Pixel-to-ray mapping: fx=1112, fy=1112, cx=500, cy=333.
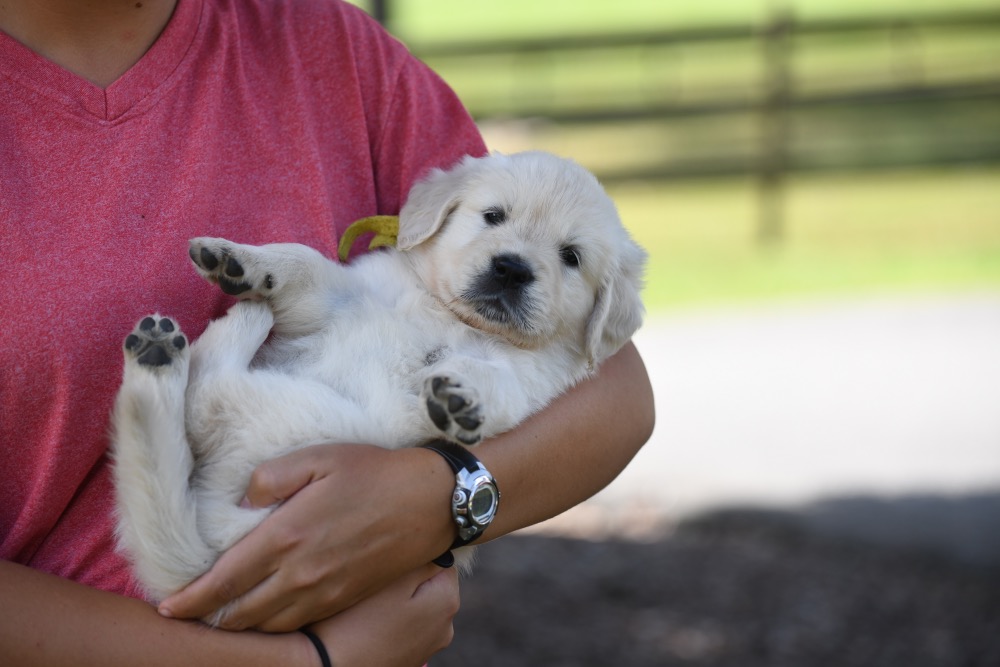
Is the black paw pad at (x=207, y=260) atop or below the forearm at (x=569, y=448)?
atop

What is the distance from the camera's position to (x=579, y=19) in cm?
1675

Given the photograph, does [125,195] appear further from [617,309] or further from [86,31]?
[617,309]

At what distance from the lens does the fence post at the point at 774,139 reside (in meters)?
11.5

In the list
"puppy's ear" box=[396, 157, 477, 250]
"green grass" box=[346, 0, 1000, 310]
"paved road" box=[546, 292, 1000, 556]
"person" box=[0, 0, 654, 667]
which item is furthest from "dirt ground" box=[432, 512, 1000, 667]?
"green grass" box=[346, 0, 1000, 310]

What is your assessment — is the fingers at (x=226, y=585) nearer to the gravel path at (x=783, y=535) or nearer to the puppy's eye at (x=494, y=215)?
the puppy's eye at (x=494, y=215)

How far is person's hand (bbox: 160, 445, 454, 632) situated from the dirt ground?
3.06 m

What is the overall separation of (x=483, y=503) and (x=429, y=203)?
759 mm

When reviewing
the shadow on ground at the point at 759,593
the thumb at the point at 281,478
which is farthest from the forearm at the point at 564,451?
the shadow on ground at the point at 759,593

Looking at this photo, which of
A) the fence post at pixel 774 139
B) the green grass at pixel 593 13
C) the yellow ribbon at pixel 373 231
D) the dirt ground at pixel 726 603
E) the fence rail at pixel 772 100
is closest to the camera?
the yellow ribbon at pixel 373 231

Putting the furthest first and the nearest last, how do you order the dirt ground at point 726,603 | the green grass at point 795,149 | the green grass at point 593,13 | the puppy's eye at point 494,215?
the green grass at point 593,13
the green grass at point 795,149
the dirt ground at point 726,603
the puppy's eye at point 494,215

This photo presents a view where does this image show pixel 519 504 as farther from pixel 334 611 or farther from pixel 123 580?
pixel 123 580

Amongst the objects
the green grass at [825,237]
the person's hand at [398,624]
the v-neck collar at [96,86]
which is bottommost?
the green grass at [825,237]

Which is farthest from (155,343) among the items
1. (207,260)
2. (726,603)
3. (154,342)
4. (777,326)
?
(777,326)

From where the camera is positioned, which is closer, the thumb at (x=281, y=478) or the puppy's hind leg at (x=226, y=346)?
the thumb at (x=281, y=478)
